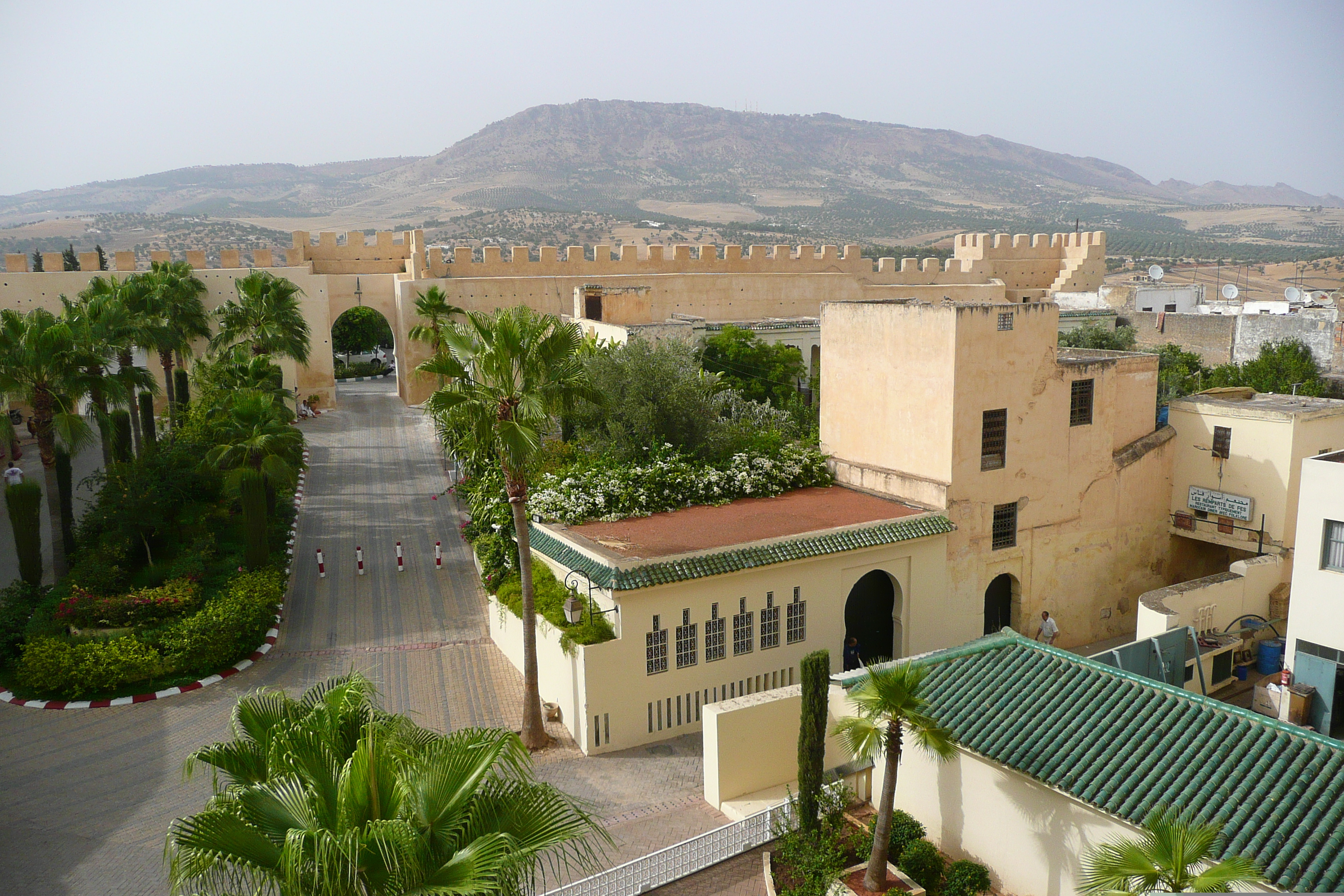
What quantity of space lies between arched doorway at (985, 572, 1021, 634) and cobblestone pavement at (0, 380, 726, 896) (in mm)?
6682

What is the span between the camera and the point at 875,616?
1655 cm

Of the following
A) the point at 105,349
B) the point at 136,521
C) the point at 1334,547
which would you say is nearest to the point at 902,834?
the point at 1334,547

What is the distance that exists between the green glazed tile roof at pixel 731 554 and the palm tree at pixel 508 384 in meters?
1.97

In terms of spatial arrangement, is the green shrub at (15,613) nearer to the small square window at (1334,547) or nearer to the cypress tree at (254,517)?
the cypress tree at (254,517)

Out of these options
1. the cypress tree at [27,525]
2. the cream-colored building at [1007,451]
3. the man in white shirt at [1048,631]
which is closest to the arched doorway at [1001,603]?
the cream-colored building at [1007,451]

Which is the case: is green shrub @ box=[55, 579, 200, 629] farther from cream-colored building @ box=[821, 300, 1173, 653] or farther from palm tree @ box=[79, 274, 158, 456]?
cream-colored building @ box=[821, 300, 1173, 653]

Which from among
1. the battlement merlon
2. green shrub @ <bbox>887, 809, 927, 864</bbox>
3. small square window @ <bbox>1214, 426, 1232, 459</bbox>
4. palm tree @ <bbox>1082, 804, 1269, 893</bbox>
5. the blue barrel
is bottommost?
the blue barrel

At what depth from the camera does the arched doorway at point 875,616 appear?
16250 millimetres

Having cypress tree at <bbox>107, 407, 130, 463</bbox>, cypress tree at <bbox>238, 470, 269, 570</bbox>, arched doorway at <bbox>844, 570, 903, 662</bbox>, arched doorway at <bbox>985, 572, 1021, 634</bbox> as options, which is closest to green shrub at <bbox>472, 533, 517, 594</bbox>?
cypress tree at <bbox>238, 470, 269, 570</bbox>

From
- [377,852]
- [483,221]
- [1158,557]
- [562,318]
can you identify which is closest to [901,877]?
[377,852]

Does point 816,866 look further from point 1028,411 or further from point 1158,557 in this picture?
point 1158,557

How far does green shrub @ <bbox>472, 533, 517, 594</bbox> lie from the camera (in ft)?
53.1

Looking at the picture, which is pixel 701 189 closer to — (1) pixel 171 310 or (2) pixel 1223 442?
(1) pixel 171 310

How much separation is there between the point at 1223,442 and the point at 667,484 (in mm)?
10847
